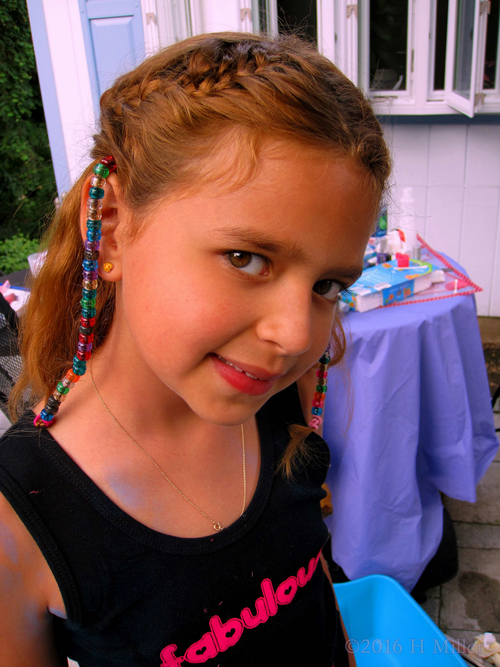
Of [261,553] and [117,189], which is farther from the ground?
[117,189]

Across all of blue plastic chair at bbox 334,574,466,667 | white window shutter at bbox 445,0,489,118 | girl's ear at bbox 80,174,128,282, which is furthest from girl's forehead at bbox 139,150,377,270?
white window shutter at bbox 445,0,489,118

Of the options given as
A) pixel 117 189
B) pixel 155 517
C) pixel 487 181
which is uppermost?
pixel 117 189

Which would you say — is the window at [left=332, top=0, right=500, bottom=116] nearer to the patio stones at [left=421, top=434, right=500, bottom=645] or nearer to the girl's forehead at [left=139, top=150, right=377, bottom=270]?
the patio stones at [left=421, top=434, right=500, bottom=645]

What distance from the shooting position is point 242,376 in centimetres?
69

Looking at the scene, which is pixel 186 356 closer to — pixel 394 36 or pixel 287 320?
pixel 287 320

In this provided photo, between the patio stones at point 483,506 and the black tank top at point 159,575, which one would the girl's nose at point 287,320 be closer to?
the black tank top at point 159,575

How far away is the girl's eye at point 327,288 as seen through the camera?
759 mm

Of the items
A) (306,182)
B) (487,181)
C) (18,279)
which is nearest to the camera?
(306,182)

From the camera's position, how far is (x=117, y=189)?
2.49ft

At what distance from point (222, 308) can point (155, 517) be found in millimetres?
367

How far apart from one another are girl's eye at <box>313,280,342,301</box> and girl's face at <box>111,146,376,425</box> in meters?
0.05

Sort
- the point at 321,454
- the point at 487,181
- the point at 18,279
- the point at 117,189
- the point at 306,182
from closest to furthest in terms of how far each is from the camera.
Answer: the point at 306,182, the point at 117,189, the point at 321,454, the point at 18,279, the point at 487,181

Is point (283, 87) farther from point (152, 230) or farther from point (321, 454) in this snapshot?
point (321, 454)

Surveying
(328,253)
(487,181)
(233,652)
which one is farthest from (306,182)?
(487,181)
